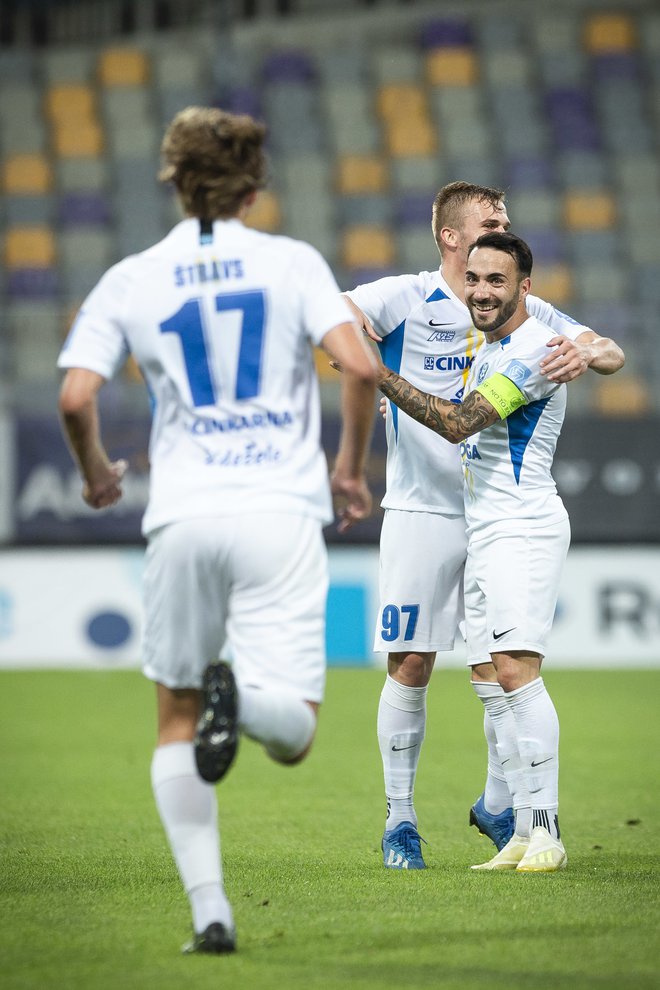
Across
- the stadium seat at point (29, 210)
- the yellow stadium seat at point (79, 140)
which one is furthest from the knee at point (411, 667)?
the yellow stadium seat at point (79, 140)

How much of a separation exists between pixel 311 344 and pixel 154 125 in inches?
701

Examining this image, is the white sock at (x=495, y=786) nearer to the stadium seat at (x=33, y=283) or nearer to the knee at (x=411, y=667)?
the knee at (x=411, y=667)

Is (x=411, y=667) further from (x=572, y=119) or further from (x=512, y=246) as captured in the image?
(x=572, y=119)

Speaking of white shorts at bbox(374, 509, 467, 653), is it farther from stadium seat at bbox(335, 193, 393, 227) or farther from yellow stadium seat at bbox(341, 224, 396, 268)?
stadium seat at bbox(335, 193, 393, 227)

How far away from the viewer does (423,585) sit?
5.20 m

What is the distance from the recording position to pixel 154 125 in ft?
67.5

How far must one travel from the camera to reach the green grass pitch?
343 cm

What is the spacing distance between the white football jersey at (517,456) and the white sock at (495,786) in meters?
0.68

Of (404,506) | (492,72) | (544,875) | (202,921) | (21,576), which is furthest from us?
(492,72)

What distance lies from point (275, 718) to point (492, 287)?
6.50ft

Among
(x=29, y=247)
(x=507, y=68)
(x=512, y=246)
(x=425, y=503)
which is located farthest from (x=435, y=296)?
(x=507, y=68)

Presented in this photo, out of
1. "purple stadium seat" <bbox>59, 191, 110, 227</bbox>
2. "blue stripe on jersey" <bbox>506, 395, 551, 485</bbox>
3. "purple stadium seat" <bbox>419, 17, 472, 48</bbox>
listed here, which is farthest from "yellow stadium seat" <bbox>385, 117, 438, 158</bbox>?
"blue stripe on jersey" <bbox>506, 395, 551, 485</bbox>

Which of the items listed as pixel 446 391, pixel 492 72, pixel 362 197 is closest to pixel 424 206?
pixel 362 197

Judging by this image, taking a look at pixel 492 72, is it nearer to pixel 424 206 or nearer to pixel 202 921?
pixel 424 206
